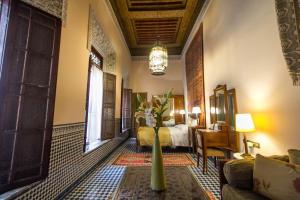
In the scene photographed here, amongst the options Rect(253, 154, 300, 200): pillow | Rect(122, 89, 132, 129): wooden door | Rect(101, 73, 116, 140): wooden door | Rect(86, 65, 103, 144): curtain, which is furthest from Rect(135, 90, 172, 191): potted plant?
Rect(122, 89, 132, 129): wooden door

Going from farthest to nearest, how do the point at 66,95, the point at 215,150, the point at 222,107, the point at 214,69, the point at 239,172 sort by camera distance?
the point at 214,69
the point at 222,107
the point at 215,150
the point at 66,95
the point at 239,172

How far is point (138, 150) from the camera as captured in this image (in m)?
4.95

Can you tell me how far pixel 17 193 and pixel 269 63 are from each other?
3.06 metres

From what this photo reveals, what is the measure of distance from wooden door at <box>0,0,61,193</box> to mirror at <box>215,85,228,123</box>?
2951 mm

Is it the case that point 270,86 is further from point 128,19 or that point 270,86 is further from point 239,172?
point 128,19

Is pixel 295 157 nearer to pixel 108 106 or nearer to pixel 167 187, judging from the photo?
pixel 167 187

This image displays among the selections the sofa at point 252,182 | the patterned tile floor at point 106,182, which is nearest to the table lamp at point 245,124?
the sofa at point 252,182

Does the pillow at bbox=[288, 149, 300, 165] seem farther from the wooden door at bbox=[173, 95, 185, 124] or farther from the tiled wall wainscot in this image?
the wooden door at bbox=[173, 95, 185, 124]

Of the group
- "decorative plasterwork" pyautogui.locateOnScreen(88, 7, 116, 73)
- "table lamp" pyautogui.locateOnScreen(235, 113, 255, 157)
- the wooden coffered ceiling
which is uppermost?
the wooden coffered ceiling

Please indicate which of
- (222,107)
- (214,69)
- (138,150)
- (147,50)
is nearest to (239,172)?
(222,107)

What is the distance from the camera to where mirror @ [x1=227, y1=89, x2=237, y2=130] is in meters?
2.97

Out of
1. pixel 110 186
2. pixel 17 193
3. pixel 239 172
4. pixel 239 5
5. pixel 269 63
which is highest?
pixel 239 5

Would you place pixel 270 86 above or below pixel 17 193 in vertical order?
above

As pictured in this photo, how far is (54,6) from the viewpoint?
1.95 meters
